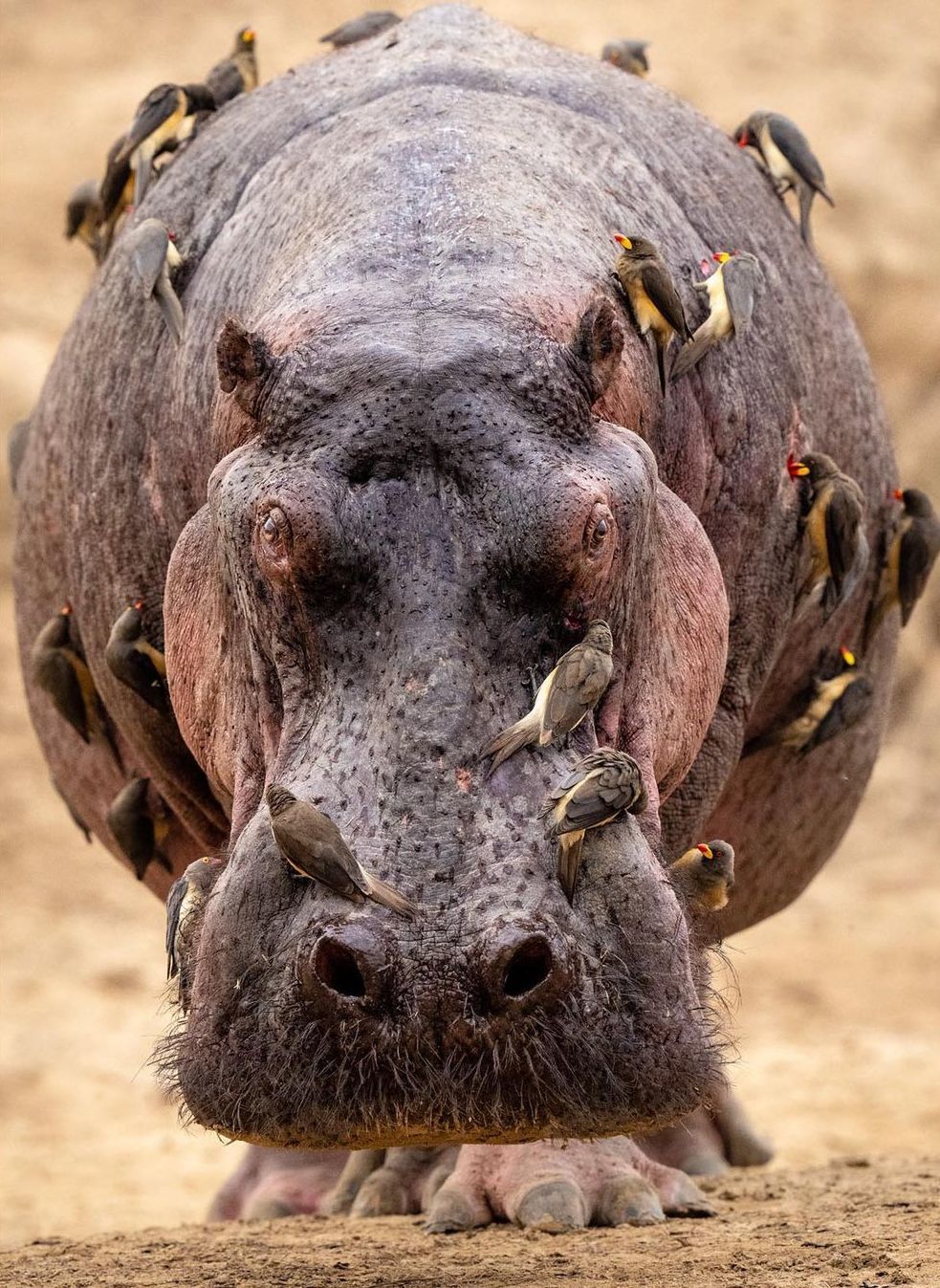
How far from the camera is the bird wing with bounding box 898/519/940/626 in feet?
19.7

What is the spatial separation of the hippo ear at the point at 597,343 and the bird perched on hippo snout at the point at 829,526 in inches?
45.3

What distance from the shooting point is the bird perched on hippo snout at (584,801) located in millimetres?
3625

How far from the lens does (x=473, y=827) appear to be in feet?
11.9

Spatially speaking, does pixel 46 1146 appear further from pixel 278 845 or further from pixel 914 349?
pixel 914 349

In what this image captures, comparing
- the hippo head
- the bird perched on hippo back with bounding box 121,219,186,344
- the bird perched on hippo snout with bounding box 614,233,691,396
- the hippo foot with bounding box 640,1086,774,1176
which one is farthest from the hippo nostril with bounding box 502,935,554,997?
the hippo foot with bounding box 640,1086,774,1176

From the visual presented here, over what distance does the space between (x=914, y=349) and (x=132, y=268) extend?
10.9 m

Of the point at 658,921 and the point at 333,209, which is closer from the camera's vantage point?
the point at 658,921

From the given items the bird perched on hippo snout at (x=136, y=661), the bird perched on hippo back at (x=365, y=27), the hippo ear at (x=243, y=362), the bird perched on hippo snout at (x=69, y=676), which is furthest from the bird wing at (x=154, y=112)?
the hippo ear at (x=243, y=362)

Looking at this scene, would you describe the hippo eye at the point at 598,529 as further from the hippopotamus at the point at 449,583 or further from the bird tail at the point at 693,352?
the bird tail at the point at 693,352

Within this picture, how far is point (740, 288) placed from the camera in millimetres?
5160

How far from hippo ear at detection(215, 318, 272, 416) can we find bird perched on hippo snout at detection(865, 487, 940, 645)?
2263 mm

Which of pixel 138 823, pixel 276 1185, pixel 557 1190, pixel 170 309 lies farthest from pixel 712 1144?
pixel 170 309

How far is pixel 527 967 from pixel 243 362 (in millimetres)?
1330

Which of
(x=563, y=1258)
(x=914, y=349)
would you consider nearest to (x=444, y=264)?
(x=563, y=1258)
